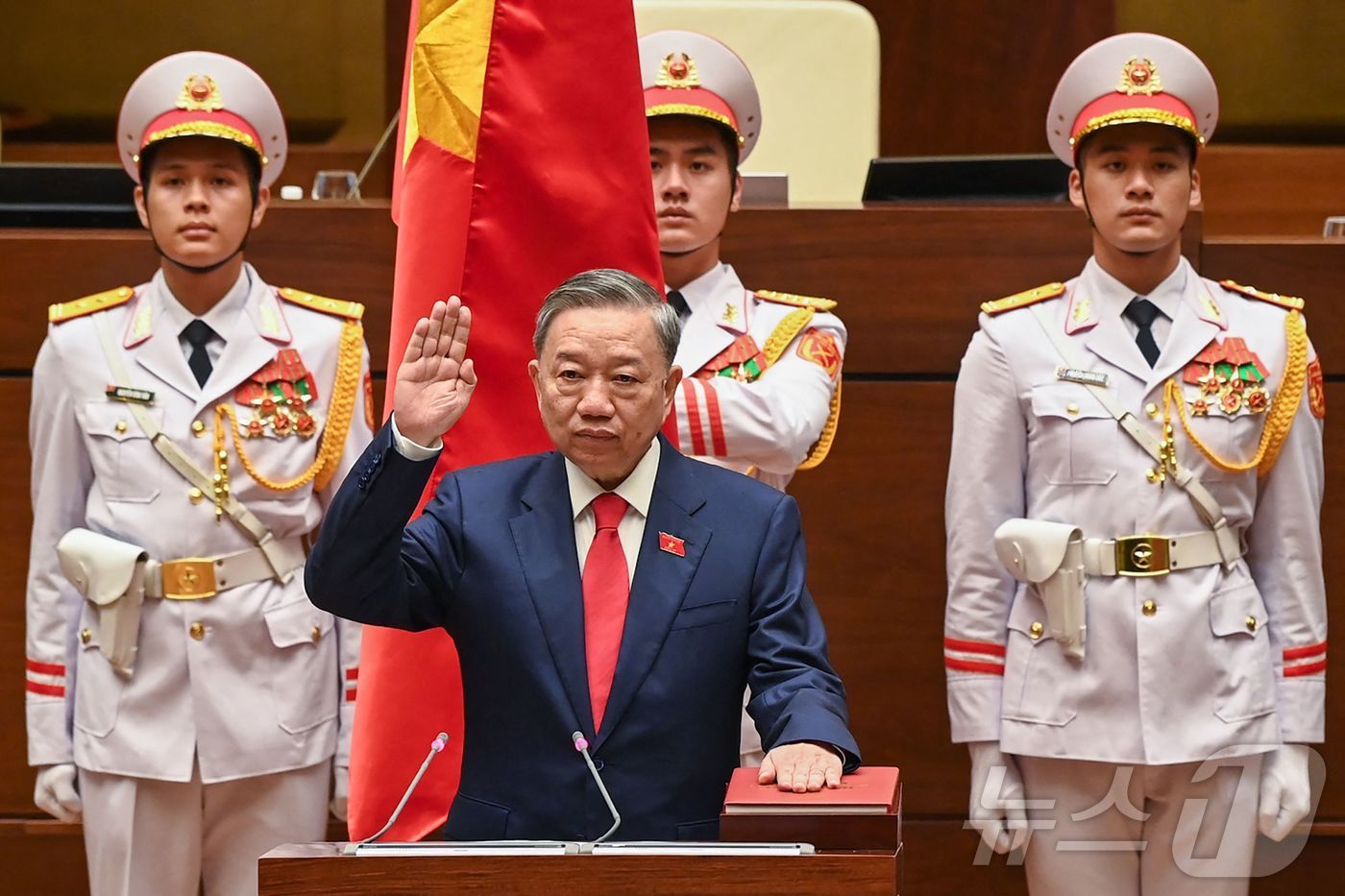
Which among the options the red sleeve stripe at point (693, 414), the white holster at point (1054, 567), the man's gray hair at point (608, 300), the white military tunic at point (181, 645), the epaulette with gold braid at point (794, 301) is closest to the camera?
the man's gray hair at point (608, 300)

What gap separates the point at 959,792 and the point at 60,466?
1.63 metres

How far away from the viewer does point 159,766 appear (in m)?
2.80

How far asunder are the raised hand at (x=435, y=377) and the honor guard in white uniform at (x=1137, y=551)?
1066mm

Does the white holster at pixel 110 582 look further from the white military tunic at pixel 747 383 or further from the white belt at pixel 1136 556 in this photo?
the white belt at pixel 1136 556

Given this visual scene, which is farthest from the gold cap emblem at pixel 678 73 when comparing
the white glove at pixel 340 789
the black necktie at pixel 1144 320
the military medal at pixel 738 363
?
the white glove at pixel 340 789

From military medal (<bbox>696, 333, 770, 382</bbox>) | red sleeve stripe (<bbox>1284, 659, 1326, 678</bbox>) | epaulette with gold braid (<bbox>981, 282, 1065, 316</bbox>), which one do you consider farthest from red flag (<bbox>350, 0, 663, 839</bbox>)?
red sleeve stripe (<bbox>1284, 659, 1326, 678</bbox>)

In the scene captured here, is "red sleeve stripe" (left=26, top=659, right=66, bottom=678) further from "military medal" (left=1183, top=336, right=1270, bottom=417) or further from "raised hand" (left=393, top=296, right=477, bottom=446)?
"military medal" (left=1183, top=336, right=1270, bottom=417)

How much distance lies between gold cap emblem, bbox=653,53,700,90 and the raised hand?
3.43 feet

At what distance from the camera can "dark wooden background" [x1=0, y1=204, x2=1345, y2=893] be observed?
3348 millimetres

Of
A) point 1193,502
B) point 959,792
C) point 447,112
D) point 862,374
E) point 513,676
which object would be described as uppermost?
point 447,112

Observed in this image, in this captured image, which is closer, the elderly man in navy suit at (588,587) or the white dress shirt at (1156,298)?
the elderly man in navy suit at (588,587)

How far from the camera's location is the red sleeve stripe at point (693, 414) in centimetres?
257

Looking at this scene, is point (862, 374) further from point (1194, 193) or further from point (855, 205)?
point (1194, 193)

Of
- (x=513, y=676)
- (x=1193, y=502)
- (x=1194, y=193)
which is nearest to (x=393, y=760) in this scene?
(x=513, y=676)
